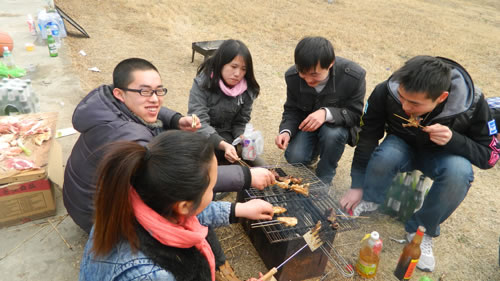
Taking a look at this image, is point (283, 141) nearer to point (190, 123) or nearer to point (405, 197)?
point (190, 123)

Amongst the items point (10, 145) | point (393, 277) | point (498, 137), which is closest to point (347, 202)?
point (393, 277)

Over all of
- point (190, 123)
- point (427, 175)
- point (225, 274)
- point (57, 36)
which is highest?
point (190, 123)

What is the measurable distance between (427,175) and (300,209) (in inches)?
53.2

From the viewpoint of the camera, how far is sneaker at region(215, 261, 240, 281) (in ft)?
8.57

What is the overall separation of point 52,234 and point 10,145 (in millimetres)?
900

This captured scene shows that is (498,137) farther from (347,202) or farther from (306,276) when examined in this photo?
(306,276)

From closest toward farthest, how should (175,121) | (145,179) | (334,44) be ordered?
(145,179), (175,121), (334,44)

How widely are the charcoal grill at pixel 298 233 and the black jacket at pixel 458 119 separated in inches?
39.0

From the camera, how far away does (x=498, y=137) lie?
3.29 metres

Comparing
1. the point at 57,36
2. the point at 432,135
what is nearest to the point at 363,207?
the point at 432,135

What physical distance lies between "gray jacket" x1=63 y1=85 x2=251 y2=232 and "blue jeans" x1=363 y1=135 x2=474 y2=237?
1424 mm

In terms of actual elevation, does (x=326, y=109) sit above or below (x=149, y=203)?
below

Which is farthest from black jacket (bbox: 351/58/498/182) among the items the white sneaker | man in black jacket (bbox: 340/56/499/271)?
the white sneaker

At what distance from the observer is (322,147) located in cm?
377
